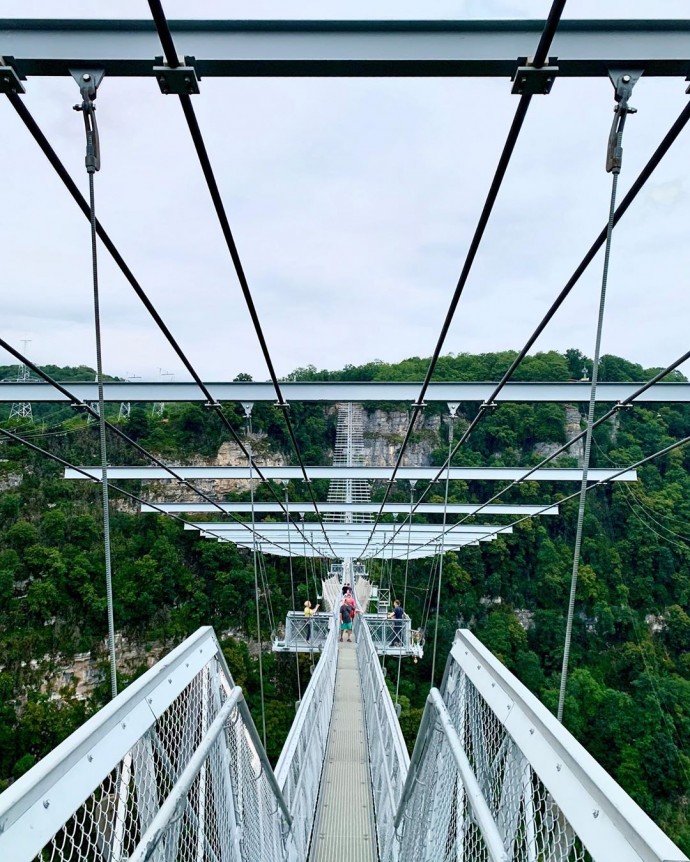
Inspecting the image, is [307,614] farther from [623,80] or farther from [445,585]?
[445,585]

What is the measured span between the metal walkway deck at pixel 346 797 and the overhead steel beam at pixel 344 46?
3.08m

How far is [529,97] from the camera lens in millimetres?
1514

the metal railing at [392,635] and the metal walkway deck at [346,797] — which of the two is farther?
the metal railing at [392,635]

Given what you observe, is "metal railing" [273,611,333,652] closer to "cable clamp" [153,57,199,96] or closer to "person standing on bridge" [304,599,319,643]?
"person standing on bridge" [304,599,319,643]

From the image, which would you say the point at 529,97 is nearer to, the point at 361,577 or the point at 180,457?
the point at 361,577

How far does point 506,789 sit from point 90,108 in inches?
73.7

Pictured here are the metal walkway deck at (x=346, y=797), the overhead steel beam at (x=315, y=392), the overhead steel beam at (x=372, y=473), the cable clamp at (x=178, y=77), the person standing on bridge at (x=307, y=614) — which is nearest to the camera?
the cable clamp at (x=178, y=77)

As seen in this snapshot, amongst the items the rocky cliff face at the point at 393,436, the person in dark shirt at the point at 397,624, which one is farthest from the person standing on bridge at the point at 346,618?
the rocky cliff face at the point at 393,436

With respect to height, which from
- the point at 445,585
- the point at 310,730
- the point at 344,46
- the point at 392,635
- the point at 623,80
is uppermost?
the point at 344,46

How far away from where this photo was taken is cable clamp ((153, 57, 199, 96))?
1.44 meters

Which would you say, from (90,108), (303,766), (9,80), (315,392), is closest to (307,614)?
(315,392)

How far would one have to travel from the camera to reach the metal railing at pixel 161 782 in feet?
2.51

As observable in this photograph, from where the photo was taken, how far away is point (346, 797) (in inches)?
137

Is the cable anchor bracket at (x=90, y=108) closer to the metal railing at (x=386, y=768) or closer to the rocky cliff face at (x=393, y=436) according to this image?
the metal railing at (x=386, y=768)
